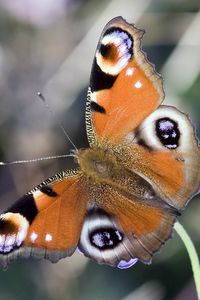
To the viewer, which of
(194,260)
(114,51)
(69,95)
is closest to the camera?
(194,260)

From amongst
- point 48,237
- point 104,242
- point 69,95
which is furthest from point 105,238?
point 69,95

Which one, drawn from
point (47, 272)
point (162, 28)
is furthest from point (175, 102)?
point (47, 272)

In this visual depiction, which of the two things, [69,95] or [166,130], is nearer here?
[166,130]

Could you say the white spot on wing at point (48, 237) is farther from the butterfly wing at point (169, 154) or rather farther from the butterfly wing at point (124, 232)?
the butterfly wing at point (169, 154)

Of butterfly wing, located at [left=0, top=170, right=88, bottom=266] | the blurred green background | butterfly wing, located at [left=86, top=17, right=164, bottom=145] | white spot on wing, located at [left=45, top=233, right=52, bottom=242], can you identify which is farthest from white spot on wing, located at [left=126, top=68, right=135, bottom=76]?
the blurred green background

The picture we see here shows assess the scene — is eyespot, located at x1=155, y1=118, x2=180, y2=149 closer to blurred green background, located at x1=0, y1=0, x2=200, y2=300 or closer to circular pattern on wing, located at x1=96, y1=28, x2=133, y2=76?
circular pattern on wing, located at x1=96, y1=28, x2=133, y2=76

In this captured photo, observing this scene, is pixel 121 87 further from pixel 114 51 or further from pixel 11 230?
pixel 11 230
